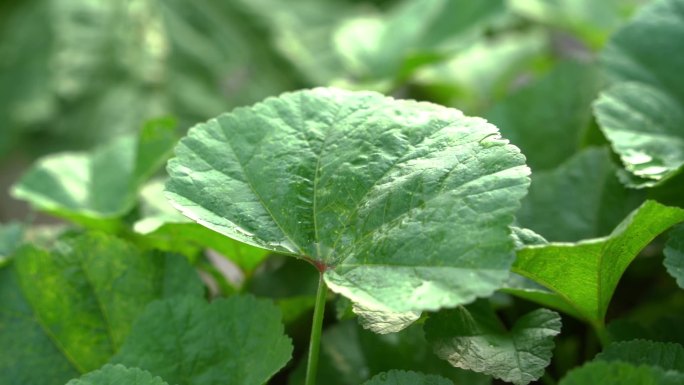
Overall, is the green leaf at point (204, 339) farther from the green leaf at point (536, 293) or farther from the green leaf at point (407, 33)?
the green leaf at point (407, 33)

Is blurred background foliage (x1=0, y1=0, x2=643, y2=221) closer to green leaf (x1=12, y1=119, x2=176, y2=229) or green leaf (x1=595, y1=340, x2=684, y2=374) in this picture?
green leaf (x1=12, y1=119, x2=176, y2=229)

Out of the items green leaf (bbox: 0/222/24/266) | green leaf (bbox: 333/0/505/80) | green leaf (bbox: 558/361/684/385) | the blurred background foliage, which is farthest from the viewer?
the blurred background foliage

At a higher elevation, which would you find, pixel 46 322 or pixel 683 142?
pixel 683 142

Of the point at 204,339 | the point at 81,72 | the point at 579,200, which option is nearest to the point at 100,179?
the point at 204,339

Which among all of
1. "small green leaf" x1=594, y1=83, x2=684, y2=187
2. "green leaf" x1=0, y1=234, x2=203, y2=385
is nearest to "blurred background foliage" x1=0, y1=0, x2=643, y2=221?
"small green leaf" x1=594, y1=83, x2=684, y2=187

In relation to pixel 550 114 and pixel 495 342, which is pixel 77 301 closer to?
pixel 495 342

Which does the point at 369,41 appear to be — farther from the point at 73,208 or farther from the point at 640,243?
the point at 640,243

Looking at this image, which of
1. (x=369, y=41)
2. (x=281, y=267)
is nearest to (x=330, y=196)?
(x=281, y=267)
